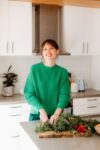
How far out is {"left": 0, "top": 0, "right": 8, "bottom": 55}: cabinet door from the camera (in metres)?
3.24

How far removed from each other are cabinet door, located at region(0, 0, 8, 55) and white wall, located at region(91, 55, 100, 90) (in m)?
1.54

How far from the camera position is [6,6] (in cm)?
325

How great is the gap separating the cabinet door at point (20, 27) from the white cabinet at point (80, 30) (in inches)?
22.4

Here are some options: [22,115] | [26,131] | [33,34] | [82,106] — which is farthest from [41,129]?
[33,34]

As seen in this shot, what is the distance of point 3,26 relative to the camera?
128 inches

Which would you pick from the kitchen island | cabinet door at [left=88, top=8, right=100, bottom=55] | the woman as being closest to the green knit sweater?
the woman

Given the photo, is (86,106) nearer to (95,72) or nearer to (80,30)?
(95,72)

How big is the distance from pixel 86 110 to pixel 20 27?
1494mm

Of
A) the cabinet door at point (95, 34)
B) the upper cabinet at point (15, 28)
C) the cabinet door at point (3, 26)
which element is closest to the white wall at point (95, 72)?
the cabinet door at point (95, 34)

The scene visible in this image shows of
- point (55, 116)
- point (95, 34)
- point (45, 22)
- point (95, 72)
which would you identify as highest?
point (45, 22)

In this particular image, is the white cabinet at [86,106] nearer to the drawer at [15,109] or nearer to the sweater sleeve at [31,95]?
the drawer at [15,109]

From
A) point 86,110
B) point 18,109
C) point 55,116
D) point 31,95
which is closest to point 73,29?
point 86,110

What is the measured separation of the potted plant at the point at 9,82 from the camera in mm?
3521

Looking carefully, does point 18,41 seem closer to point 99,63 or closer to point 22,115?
point 22,115
